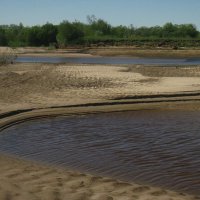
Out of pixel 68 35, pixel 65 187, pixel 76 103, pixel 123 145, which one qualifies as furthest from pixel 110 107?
pixel 68 35

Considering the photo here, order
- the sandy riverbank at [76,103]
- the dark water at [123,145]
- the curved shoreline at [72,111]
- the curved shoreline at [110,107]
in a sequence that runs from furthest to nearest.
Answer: the curved shoreline at [110,107]
the curved shoreline at [72,111]
the dark water at [123,145]
the sandy riverbank at [76,103]

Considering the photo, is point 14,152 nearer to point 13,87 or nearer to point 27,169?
point 27,169

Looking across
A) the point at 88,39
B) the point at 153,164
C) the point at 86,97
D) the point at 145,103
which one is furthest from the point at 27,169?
the point at 88,39

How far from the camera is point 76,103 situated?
1441 centimetres

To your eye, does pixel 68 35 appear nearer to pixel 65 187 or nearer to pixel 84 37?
pixel 84 37

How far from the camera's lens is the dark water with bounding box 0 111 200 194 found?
7.65 m

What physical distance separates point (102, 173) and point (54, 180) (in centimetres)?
100

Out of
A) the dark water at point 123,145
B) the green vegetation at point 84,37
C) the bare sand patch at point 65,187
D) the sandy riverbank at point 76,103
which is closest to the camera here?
the bare sand patch at point 65,187

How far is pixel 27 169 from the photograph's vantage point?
24.7ft

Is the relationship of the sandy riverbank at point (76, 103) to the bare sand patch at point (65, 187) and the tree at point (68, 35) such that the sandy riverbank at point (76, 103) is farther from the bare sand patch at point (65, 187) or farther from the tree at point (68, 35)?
the tree at point (68, 35)

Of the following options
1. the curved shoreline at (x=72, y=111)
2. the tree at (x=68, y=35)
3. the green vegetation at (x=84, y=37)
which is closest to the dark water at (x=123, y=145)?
the curved shoreline at (x=72, y=111)

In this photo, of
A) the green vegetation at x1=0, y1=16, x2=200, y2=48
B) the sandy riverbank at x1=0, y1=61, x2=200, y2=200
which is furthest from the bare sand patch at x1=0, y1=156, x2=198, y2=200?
the green vegetation at x1=0, y1=16, x2=200, y2=48

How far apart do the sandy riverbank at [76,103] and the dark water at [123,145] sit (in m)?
0.62

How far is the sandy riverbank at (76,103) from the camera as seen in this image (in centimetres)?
632
